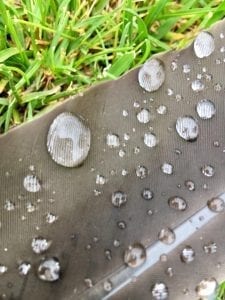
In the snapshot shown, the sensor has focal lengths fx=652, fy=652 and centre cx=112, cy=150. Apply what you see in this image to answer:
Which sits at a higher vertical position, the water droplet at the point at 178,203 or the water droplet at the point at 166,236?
the water droplet at the point at 178,203

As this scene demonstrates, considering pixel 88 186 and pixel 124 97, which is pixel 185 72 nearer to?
pixel 124 97

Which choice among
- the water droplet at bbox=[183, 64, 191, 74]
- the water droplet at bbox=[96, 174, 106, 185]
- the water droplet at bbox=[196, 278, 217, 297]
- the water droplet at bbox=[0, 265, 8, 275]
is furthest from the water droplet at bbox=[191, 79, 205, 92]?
the water droplet at bbox=[0, 265, 8, 275]

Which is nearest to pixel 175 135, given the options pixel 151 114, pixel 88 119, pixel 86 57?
pixel 151 114

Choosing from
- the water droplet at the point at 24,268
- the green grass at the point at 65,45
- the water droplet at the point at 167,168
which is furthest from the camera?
the green grass at the point at 65,45

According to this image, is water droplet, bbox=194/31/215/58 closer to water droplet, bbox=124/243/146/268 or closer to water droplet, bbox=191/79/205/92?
water droplet, bbox=191/79/205/92

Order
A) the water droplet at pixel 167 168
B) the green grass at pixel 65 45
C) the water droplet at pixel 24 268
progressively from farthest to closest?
the green grass at pixel 65 45 → the water droplet at pixel 167 168 → the water droplet at pixel 24 268

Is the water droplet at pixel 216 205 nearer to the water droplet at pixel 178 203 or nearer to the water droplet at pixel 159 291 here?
the water droplet at pixel 178 203

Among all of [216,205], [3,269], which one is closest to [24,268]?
[3,269]

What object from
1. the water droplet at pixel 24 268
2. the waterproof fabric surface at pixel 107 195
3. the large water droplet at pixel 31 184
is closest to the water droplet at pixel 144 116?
the waterproof fabric surface at pixel 107 195
